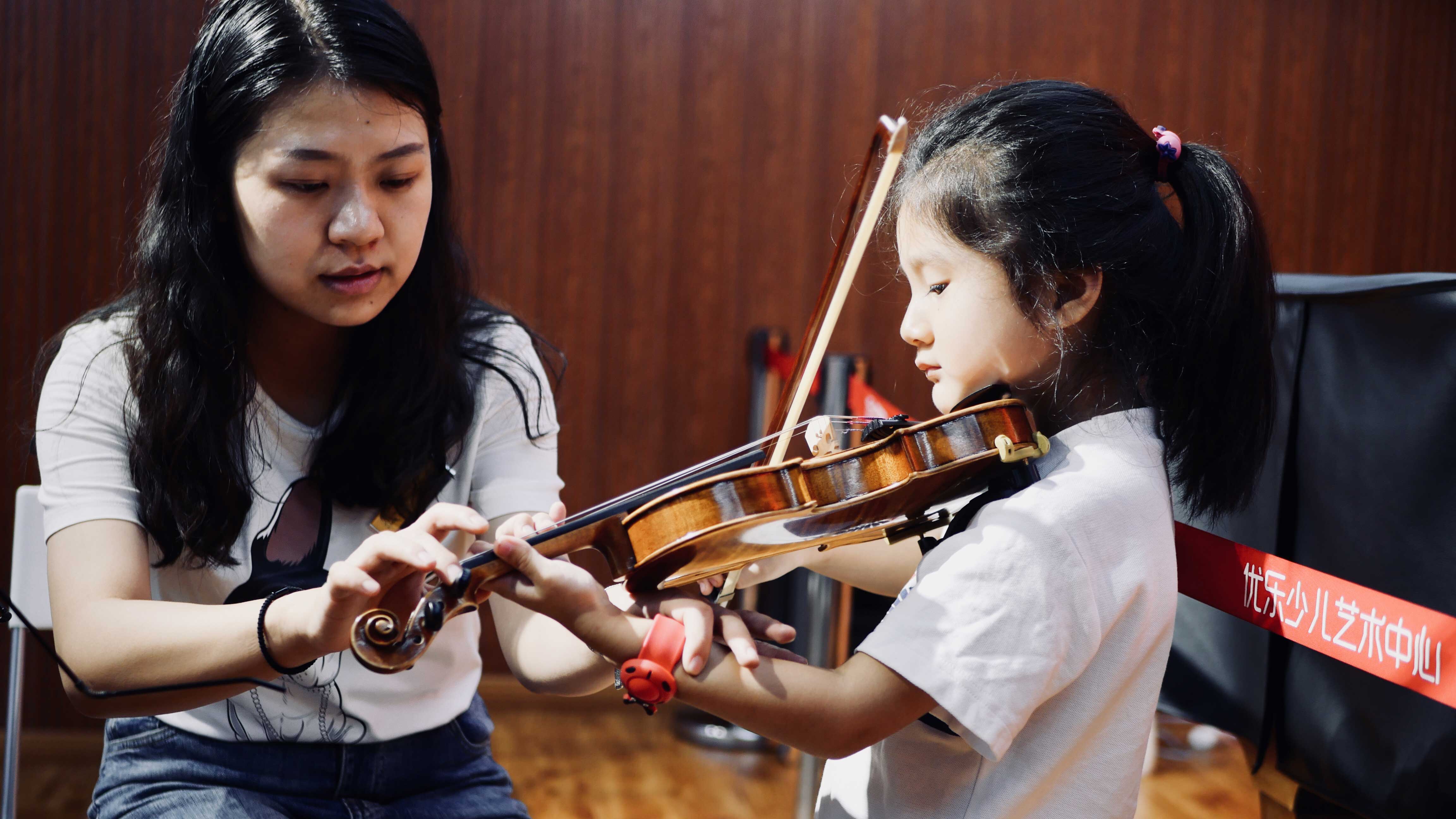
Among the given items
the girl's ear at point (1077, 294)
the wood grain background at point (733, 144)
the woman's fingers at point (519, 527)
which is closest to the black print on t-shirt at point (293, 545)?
the woman's fingers at point (519, 527)

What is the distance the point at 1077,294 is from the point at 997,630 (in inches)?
12.5

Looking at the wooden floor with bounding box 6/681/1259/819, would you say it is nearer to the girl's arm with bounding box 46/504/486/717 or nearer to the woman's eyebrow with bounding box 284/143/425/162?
the girl's arm with bounding box 46/504/486/717

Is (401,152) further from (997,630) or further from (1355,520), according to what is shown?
(1355,520)

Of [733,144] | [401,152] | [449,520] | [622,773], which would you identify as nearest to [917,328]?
[449,520]

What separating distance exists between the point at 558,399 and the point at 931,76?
4.41ft

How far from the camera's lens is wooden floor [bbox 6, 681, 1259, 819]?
7.87 ft

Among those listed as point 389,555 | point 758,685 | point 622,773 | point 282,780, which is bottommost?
point 622,773

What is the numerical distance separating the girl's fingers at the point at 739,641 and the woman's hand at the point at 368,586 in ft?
0.67

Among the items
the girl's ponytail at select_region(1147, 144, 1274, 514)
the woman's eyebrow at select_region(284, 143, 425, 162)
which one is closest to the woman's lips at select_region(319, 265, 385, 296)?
the woman's eyebrow at select_region(284, 143, 425, 162)

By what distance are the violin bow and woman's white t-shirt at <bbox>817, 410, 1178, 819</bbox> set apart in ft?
0.59

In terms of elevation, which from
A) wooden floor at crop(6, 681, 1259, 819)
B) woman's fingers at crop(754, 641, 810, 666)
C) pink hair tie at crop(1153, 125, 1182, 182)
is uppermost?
pink hair tie at crop(1153, 125, 1182, 182)

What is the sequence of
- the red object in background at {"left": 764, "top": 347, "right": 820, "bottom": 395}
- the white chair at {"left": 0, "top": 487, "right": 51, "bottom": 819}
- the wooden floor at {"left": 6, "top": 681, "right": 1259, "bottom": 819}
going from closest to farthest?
the white chair at {"left": 0, "top": 487, "right": 51, "bottom": 819} < the wooden floor at {"left": 6, "top": 681, "right": 1259, "bottom": 819} < the red object in background at {"left": 764, "top": 347, "right": 820, "bottom": 395}

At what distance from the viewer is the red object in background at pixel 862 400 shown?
194cm

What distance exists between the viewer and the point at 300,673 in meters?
1.12
